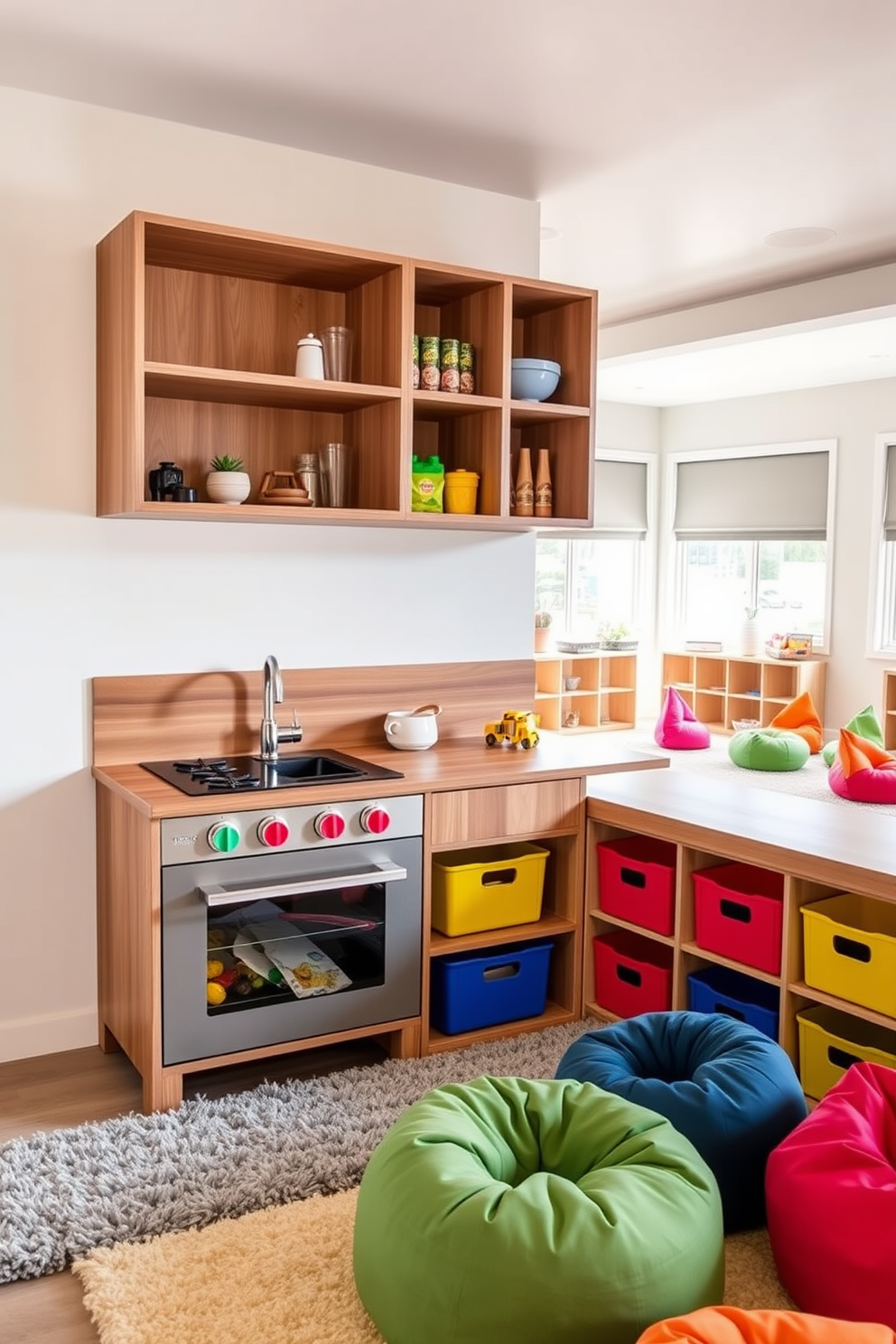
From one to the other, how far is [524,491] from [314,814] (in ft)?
4.10

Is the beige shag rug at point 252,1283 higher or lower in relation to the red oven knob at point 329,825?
lower

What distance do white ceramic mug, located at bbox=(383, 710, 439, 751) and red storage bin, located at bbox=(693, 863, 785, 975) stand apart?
2.87ft

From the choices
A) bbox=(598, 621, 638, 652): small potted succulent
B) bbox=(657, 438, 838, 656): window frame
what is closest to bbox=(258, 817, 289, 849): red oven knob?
bbox=(598, 621, 638, 652): small potted succulent

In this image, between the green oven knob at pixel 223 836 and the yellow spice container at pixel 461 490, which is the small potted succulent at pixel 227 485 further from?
the green oven knob at pixel 223 836

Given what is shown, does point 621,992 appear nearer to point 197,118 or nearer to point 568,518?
point 568,518

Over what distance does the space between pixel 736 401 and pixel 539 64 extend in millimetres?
6400

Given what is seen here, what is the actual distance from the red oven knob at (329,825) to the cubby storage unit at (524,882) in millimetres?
282

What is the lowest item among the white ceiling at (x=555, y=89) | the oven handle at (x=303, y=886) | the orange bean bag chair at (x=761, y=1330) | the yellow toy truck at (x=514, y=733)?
the orange bean bag chair at (x=761, y=1330)

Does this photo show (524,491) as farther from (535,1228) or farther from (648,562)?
(648,562)

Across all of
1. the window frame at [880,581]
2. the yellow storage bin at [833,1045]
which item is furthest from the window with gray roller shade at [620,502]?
the yellow storage bin at [833,1045]

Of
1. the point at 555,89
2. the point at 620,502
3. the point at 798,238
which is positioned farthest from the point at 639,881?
the point at 620,502

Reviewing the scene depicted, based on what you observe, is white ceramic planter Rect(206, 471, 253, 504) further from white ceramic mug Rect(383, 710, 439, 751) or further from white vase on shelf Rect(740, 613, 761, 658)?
white vase on shelf Rect(740, 613, 761, 658)

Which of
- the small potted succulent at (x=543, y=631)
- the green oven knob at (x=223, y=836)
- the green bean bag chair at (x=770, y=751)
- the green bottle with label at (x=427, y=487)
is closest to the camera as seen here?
the green oven knob at (x=223, y=836)

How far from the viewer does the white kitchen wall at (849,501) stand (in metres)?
8.03
